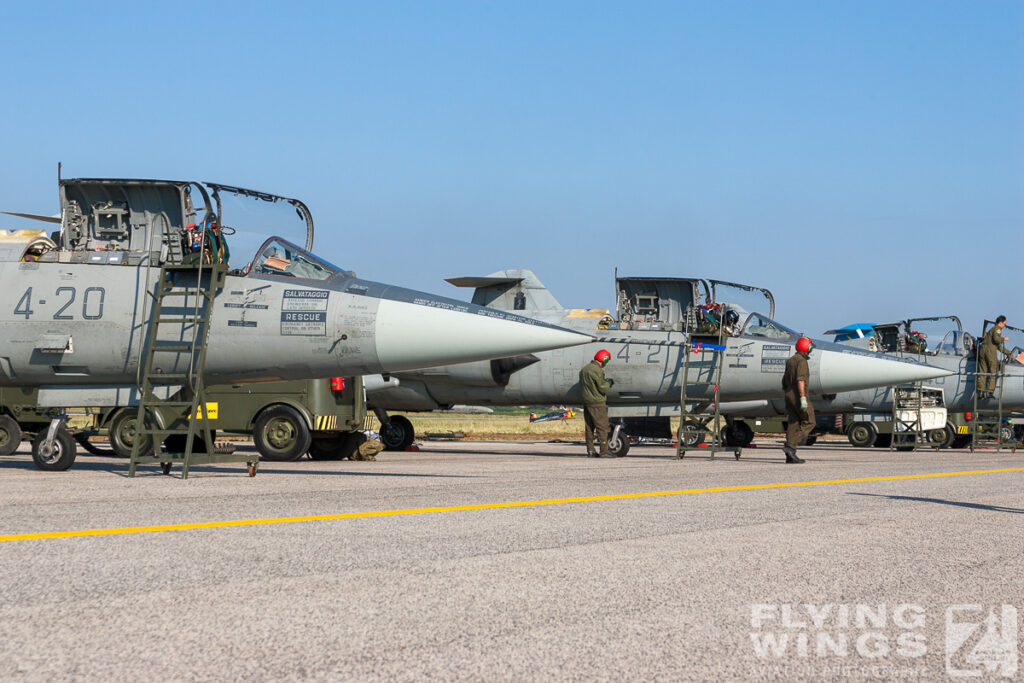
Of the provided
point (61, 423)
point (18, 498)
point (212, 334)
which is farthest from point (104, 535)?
point (61, 423)

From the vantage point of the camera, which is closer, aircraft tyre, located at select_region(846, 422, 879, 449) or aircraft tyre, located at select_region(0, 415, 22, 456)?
aircraft tyre, located at select_region(0, 415, 22, 456)

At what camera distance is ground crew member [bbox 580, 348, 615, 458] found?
17.1 metres

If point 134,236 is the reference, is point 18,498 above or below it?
below

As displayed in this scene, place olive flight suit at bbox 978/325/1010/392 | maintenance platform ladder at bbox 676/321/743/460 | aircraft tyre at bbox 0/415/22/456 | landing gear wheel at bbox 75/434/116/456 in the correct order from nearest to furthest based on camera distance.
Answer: aircraft tyre at bbox 0/415/22/456 < landing gear wheel at bbox 75/434/116/456 < maintenance platform ladder at bbox 676/321/743/460 < olive flight suit at bbox 978/325/1010/392

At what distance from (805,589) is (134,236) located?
8.85 metres

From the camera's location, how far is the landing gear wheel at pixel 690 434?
58.2 ft

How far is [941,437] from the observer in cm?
2553

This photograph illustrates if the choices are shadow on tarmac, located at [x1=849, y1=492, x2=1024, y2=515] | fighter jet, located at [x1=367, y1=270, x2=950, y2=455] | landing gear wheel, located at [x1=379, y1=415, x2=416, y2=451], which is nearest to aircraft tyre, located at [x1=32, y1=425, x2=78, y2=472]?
shadow on tarmac, located at [x1=849, y1=492, x2=1024, y2=515]

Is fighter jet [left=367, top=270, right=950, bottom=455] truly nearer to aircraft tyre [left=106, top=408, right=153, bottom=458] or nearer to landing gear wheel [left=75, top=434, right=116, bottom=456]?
landing gear wheel [left=75, top=434, right=116, bottom=456]

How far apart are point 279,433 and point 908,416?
16119mm

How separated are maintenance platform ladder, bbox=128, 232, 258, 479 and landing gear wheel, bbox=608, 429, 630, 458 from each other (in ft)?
27.3

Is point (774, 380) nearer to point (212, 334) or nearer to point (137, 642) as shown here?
point (212, 334)

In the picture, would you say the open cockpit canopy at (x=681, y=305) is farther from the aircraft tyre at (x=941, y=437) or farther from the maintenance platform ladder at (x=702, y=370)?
the aircraft tyre at (x=941, y=437)

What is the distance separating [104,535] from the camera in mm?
5715
